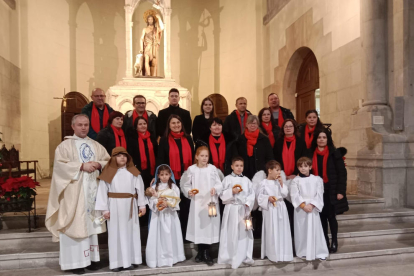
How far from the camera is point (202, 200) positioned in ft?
13.1

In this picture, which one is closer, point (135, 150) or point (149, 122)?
point (135, 150)

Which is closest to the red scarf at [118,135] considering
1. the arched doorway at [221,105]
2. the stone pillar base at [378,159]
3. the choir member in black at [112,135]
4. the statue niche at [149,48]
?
the choir member in black at [112,135]

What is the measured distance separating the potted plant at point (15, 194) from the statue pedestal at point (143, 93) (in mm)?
4434

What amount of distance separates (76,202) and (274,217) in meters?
2.23

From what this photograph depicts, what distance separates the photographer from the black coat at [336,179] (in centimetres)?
418

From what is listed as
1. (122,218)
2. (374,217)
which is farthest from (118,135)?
(374,217)

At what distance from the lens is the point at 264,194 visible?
4031mm

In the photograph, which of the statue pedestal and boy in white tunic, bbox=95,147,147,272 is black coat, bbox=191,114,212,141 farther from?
the statue pedestal

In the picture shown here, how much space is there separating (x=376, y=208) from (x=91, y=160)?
475cm

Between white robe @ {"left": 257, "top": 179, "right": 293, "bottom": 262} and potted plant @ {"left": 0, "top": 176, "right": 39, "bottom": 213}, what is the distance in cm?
301

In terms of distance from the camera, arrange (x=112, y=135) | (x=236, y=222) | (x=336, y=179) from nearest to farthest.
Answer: (x=236, y=222)
(x=336, y=179)
(x=112, y=135)

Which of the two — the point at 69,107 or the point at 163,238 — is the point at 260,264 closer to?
the point at 163,238

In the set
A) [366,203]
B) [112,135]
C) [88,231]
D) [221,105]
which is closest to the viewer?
[88,231]

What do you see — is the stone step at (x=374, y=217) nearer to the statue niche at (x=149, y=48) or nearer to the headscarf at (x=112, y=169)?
the headscarf at (x=112, y=169)
